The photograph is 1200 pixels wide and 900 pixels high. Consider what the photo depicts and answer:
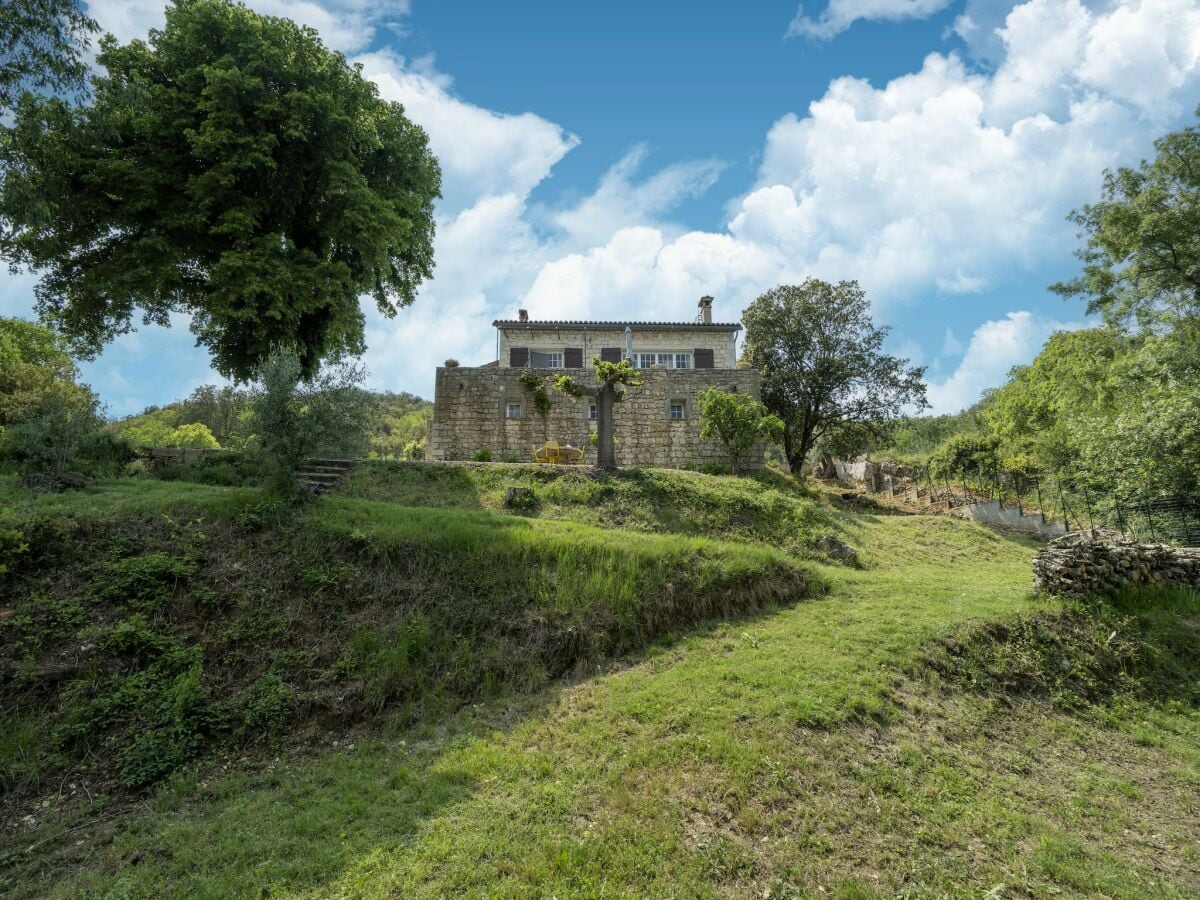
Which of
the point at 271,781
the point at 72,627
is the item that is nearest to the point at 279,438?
the point at 72,627

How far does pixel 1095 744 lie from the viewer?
6.12 meters

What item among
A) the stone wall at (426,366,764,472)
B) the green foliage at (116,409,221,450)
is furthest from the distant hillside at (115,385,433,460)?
the stone wall at (426,366,764,472)

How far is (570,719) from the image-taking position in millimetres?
5965

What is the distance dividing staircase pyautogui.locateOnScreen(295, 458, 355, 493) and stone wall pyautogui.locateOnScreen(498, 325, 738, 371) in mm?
13766

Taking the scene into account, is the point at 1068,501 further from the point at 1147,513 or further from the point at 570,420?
the point at 570,420

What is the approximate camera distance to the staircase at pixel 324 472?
11.9 m

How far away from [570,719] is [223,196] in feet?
49.7

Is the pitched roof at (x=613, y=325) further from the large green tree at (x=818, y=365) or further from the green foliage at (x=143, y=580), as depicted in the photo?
the green foliage at (x=143, y=580)

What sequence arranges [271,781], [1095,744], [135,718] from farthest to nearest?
[1095,744] → [135,718] → [271,781]

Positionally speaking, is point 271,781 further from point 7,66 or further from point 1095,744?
point 7,66

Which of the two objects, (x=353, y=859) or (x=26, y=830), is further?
(x=26, y=830)

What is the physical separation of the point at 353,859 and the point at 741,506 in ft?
36.6

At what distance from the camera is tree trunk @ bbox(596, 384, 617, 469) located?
47.4ft

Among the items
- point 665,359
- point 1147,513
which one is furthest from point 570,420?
point 1147,513
